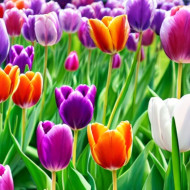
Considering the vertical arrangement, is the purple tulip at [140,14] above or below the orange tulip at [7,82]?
above

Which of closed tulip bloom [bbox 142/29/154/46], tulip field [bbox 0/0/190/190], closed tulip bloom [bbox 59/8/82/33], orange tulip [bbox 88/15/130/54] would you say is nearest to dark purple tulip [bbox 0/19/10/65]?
tulip field [bbox 0/0/190/190]

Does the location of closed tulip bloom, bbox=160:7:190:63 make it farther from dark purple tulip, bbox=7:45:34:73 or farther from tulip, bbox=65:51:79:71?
tulip, bbox=65:51:79:71

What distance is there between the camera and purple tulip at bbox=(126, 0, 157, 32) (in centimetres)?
134

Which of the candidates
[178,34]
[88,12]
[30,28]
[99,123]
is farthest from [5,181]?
[88,12]

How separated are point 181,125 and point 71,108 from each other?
1.02 ft

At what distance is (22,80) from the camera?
1.09m

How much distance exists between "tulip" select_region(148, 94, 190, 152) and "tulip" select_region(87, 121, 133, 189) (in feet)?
0.23

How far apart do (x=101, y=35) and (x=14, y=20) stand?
2.76 ft

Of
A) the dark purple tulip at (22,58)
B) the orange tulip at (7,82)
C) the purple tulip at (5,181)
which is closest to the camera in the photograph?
the purple tulip at (5,181)

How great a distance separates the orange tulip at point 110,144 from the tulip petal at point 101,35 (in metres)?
0.40

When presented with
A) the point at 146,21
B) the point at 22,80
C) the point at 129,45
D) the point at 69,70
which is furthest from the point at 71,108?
the point at 129,45

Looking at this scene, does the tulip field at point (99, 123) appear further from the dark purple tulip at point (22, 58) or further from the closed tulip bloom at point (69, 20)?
the closed tulip bloom at point (69, 20)

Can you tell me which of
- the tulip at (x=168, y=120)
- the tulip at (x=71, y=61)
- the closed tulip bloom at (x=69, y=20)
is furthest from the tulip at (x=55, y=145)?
the closed tulip bloom at (x=69, y=20)

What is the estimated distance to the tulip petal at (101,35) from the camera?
3.72 feet
